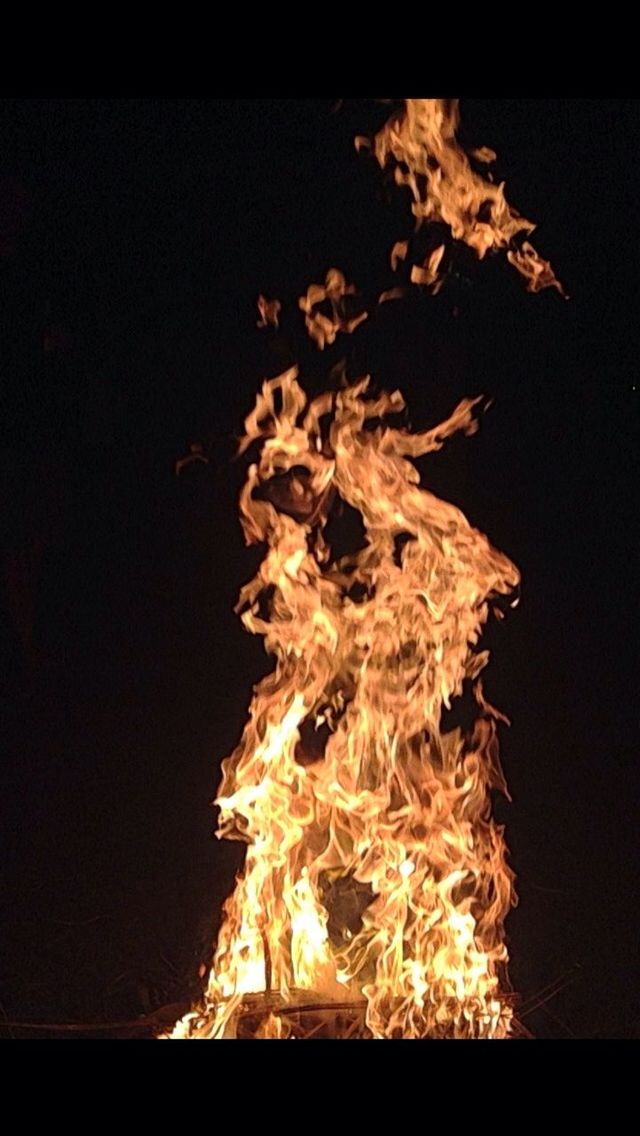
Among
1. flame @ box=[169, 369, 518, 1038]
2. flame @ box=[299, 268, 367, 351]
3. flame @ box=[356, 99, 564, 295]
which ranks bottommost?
flame @ box=[169, 369, 518, 1038]

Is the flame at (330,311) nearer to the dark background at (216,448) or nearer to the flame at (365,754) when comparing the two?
the dark background at (216,448)

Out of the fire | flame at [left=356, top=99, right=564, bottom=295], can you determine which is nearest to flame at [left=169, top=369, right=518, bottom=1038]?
the fire

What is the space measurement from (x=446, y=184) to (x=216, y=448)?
1076 mm

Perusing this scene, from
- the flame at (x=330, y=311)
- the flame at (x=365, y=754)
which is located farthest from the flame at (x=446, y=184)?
the flame at (x=365, y=754)

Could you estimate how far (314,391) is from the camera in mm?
4375

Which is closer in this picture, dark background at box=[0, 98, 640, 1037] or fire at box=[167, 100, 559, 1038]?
fire at box=[167, 100, 559, 1038]

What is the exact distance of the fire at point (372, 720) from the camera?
3910 millimetres

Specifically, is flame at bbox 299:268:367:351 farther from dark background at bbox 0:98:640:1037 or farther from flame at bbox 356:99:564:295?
flame at bbox 356:99:564:295

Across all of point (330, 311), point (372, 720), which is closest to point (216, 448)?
point (330, 311)

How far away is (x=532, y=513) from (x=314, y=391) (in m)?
0.78

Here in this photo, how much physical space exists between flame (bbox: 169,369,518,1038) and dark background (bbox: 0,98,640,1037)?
0.40 feet

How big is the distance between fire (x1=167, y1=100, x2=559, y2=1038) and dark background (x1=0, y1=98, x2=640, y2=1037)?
10 cm

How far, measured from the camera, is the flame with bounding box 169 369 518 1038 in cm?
391

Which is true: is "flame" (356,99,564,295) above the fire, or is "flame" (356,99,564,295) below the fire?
above
